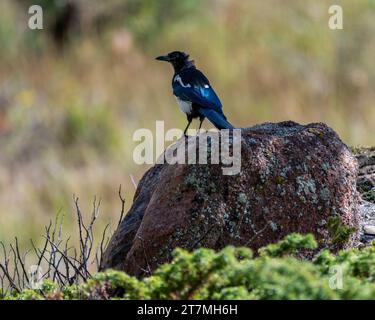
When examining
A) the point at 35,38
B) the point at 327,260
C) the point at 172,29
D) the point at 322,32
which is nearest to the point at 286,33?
the point at 322,32

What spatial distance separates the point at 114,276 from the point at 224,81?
39.3ft

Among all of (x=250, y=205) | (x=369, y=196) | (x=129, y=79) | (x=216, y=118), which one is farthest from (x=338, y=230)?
(x=129, y=79)

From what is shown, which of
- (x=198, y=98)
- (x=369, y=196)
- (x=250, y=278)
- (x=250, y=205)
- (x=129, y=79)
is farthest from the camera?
(x=129, y=79)

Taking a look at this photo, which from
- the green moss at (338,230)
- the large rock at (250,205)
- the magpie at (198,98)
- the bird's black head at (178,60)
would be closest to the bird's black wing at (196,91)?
the magpie at (198,98)

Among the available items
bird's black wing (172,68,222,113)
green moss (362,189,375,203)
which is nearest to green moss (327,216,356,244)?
green moss (362,189,375,203)

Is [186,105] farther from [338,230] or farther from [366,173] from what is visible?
[338,230]

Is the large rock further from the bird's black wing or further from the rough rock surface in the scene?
the bird's black wing

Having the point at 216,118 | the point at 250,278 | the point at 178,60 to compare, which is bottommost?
the point at 250,278

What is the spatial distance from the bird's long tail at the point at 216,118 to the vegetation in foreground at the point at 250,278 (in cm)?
215

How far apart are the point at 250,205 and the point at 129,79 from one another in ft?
36.5

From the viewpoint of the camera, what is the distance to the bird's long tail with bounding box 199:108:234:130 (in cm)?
684

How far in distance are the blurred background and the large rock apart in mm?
6823

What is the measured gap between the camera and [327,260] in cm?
462

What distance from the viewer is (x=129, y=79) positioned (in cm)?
1642
